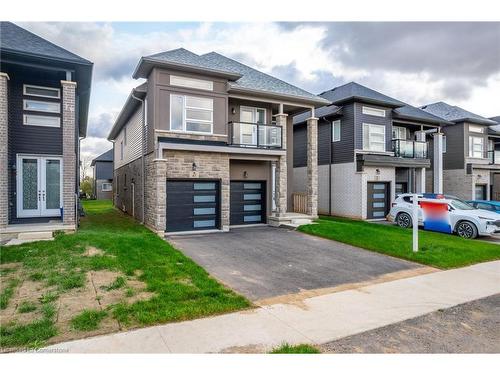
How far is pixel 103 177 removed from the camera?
38.4 meters

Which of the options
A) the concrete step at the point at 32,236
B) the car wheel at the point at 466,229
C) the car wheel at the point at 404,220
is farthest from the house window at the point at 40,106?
the car wheel at the point at 466,229

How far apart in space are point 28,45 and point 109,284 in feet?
30.7

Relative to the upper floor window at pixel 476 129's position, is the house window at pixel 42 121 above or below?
below

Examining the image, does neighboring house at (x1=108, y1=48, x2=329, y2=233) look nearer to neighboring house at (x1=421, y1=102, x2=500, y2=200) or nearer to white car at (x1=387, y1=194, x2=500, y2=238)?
white car at (x1=387, y1=194, x2=500, y2=238)

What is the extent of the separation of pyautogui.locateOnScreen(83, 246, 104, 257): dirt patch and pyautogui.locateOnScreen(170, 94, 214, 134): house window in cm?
576

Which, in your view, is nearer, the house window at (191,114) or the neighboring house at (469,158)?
the house window at (191,114)

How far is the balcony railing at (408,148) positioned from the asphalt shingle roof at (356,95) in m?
2.32

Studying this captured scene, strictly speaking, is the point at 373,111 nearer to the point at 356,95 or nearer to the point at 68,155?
the point at 356,95

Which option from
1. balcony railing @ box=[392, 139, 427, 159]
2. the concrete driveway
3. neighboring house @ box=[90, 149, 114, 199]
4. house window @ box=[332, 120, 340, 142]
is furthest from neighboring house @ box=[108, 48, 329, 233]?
neighboring house @ box=[90, 149, 114, 199]

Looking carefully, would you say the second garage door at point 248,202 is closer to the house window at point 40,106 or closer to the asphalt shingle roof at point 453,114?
the house window at point 40,106

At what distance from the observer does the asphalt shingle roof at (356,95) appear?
58.0ft

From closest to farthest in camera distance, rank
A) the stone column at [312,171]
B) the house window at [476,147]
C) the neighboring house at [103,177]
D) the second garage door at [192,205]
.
Result: the second garage door at [192,205], the stone column at [312,171], the house window at [476,147], the neighboring house at [103,177]

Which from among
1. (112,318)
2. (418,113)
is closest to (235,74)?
(112,318)

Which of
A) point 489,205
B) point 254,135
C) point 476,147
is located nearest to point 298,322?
point 254,135
